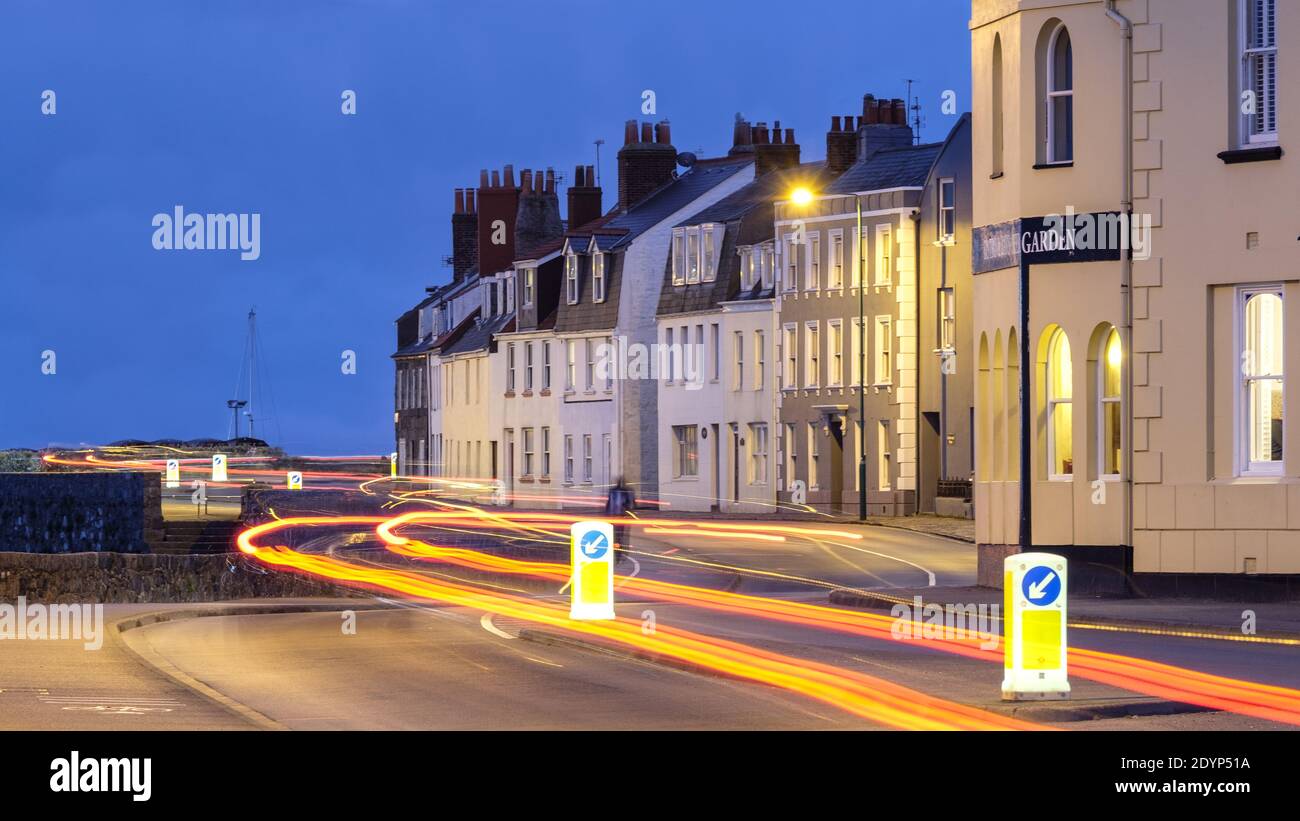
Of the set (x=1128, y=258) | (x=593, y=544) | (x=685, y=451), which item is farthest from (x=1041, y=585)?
(x=685, y=451)

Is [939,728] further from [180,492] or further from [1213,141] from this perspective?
[180,492]

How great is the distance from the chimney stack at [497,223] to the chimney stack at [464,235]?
25.6ft

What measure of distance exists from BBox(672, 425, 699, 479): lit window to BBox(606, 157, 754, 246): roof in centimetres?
869

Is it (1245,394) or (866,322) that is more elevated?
(866,322)

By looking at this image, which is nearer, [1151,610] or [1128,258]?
[1151,610]

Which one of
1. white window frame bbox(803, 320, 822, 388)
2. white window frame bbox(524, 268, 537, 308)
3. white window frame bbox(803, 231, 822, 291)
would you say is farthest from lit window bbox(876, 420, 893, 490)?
white window frame bbox(524, 268, 537, 308)

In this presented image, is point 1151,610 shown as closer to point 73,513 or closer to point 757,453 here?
point 73,513

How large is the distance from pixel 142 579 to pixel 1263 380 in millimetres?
19777

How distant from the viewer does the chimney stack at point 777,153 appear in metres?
79.7

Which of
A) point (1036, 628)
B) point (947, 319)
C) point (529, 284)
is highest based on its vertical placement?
point (529, 284)

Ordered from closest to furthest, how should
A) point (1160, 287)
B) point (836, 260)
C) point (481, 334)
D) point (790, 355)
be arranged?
point (1160, 287) < point (836, 260) < point (790, 355) < point (481, 334)

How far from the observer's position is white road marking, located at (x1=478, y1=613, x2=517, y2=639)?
24.8 m

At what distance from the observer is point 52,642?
23.6m

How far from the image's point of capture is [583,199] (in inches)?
3627
